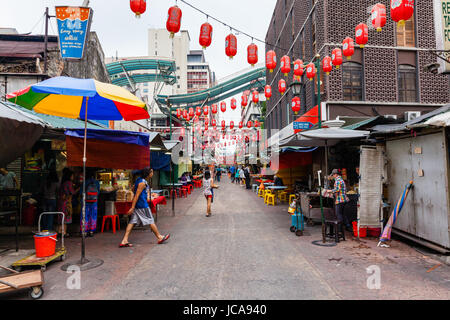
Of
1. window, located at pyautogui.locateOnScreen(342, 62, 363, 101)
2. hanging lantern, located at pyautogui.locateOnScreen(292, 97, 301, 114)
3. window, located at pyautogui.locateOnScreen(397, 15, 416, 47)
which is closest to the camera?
window, located at pyautogui.locateOnScreen(342, 62, 363, 101)

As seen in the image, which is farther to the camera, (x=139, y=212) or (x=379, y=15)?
(x=379, y=15)

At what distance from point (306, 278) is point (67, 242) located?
6258 millimetres

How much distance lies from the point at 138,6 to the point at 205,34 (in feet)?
7.86

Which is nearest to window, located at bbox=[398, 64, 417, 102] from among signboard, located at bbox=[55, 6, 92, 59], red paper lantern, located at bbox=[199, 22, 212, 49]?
red paper lantern, located at bbox=[199, 22, 212, 49]

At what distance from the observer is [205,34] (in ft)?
28.3

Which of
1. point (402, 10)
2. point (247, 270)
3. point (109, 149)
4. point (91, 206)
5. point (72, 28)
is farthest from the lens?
point (72, 28)

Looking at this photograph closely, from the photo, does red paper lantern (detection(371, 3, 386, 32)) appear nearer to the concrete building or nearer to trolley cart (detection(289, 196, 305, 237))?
trolley cart (detection(289, 196, 305, 237))

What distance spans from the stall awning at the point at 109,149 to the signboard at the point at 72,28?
4308mm

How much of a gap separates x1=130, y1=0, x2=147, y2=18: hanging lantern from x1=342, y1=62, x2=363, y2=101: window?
12.3 metres

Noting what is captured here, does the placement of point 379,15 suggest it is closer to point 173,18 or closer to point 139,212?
point 173,18

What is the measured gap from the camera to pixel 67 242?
7.21 metres

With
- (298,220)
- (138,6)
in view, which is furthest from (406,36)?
(138,6)

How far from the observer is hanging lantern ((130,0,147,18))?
6805 mm

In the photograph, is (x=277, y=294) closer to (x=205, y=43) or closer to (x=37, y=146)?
(x=205, y=43)
